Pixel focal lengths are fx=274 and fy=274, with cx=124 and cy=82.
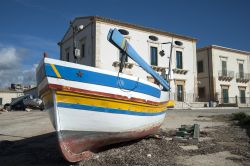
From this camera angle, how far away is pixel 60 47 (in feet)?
114

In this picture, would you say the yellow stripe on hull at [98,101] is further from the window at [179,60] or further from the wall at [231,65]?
the wall at [231,65]

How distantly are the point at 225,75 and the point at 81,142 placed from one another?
34.8 meters

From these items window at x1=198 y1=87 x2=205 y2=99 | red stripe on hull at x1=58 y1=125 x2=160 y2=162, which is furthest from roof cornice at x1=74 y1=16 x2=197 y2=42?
red stripe on hull at x1=58 y1=125 x2=160 y2=162

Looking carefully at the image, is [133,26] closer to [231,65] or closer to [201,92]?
[201,92]

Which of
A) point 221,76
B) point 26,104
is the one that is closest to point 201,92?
point 221,76

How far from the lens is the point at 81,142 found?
5426 millimetres

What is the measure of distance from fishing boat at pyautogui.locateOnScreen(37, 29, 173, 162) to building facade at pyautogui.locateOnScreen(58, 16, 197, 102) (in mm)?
16650

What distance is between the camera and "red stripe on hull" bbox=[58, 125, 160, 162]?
201 inches

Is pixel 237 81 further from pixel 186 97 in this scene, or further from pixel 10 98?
pixel 10 98

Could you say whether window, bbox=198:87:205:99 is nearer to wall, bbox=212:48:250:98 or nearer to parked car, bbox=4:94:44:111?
wall, bbox=212:48:250:98

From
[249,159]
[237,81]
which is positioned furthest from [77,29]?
[237,81]

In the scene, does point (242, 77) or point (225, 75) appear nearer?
point (225, 75)

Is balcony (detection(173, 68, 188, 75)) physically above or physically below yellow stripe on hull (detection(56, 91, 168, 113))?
above

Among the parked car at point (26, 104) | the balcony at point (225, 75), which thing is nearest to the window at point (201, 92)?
the balcony at point (225, 75)
